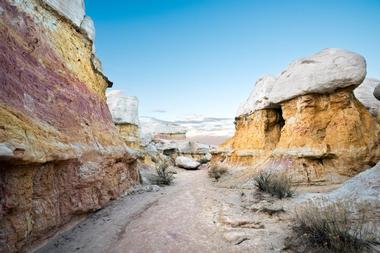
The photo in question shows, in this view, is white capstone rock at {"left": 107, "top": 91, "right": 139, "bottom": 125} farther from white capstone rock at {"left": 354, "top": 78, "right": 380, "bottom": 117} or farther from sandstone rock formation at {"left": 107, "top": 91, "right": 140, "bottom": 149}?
white capstone rock at {"left": 354, "top": 78, "right": 380, "bottom": 117}

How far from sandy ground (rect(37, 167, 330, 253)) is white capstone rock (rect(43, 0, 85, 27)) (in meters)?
5.59

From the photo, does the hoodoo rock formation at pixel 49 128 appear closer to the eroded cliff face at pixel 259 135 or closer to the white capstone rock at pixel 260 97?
the eroded cliff face at pixel 259 135

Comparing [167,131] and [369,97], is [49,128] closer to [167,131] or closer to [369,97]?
[369,97]

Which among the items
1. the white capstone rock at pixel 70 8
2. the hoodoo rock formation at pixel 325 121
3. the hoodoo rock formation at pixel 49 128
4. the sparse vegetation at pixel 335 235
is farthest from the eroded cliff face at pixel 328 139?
the white capstone rock at pixel 70 8

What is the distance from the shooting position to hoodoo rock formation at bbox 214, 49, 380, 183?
795 centimetres

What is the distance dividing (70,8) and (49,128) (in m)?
4.41

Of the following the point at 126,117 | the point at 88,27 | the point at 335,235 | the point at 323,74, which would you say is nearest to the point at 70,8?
the point at 88,27

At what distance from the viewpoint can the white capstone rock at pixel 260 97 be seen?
11.1 m

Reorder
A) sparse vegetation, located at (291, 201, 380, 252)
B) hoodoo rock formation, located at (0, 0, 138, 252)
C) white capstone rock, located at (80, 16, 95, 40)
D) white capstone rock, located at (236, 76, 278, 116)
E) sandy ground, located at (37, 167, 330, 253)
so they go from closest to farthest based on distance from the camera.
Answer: sparse vegetation, located at (291, 201, 380, 252) → hoodoo rock formation, located at (0, 0, 138, 252) → sandy ground, located at (37, 167, 330, 253) → white capstone rock, located at (80, 16, 95, 40) → white capstone rock, located at (236, 76, 278, 116)

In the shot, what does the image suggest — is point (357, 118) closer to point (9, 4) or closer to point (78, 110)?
point (78, 110)

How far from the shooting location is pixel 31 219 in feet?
12.5

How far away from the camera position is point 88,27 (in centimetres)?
792

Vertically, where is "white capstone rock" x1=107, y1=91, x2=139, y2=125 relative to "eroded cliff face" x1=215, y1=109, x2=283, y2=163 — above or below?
above

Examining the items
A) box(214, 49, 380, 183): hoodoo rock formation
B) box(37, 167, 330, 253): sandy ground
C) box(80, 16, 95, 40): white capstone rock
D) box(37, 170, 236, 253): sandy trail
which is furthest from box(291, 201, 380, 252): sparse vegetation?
box(80, 16, 95, 40): white capstone rock
